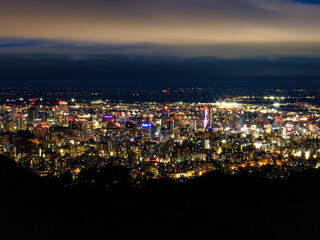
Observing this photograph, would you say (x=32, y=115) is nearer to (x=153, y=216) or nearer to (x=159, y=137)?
(x=159, y=137)

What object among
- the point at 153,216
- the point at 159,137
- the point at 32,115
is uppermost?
the point at 153,216

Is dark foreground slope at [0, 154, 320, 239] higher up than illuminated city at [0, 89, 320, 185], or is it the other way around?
dark foreground slope at [0, 154, 320, 239]

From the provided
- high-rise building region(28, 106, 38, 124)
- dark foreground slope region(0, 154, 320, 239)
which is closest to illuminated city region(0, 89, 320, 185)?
high-rise building region(28, 106, 38, 124)

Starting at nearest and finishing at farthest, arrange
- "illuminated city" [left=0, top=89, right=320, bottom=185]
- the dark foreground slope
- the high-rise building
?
the dark foreground slope, "illuminated city" [left=0, top=89, right=320, bottom=185], the high-rise building

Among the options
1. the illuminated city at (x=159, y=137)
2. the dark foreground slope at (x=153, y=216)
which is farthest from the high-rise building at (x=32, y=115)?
the dark foreground slope at (x=153, y=216)

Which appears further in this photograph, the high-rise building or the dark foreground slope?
the high-rise building

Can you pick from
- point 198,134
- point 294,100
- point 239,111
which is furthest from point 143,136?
point 294,100

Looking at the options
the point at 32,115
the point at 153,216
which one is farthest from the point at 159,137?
the point at 153,216

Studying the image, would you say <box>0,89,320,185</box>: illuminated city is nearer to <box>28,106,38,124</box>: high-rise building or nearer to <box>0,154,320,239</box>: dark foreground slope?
<box>28,106,38,124</box>: high-rise building
